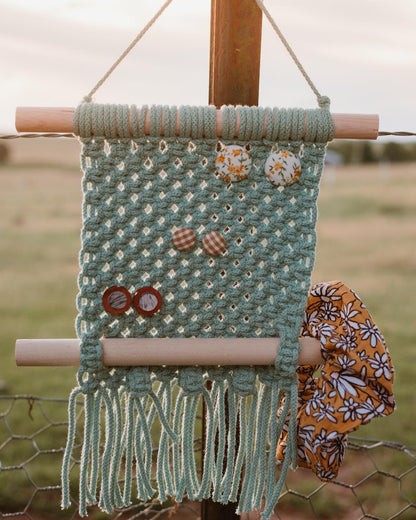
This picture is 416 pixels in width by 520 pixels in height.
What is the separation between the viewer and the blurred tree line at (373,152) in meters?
9.53

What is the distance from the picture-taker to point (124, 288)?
98cm

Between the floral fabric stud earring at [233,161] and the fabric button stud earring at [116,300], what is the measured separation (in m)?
0.26

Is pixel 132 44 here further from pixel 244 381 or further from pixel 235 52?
pixel 244 381

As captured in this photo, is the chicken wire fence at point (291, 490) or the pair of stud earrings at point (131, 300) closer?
the pair of stud earrings at point (131, 300)

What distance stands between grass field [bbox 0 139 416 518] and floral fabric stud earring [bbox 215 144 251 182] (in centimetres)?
143

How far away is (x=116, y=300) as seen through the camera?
0.97m

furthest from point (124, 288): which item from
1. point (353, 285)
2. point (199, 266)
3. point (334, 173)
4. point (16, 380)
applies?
point (334, 173)

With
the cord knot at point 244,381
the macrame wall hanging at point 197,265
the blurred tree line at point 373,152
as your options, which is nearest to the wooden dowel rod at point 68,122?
the macrame wall hanging at point 197,265

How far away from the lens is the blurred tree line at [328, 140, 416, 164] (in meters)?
9.53

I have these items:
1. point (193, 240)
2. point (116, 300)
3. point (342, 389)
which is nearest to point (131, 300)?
point (116, 300)

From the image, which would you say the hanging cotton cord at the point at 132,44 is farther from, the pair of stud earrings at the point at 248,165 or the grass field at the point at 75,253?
the grass field at the point at 75,253

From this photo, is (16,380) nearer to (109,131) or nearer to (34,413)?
(34,413)

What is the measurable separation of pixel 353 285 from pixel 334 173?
14.8 feet

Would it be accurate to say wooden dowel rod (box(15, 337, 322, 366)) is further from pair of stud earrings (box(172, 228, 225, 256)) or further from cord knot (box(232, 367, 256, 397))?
pair of stud earrings (box(172, 228, 225, 256))
